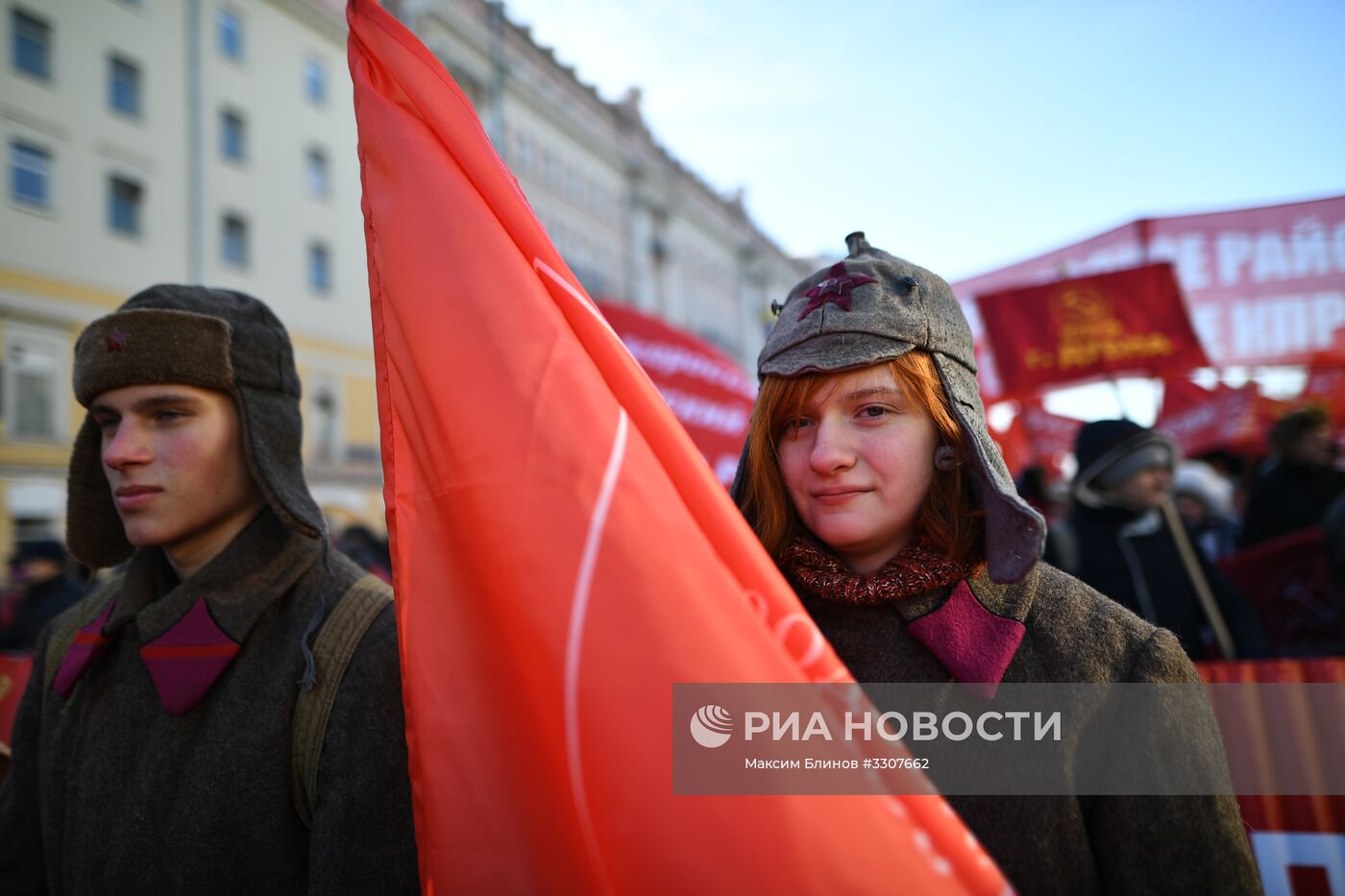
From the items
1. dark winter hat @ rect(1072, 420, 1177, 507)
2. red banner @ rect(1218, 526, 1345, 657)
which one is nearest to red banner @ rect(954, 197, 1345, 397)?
red banner @ rect(1218, 526, 1345, 657)

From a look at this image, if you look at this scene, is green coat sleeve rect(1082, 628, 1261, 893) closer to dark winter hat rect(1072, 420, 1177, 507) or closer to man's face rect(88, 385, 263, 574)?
man's face rect(88, 385, 263, 574)

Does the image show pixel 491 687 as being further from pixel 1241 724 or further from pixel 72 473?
pixel 1241 724

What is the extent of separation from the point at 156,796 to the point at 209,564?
0.47m

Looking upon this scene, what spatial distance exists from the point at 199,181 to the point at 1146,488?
20638 millimetres

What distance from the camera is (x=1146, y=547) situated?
3.60 meters

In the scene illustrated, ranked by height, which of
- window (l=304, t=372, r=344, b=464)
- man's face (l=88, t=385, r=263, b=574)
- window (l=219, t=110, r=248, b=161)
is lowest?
man's face (l=88, t=385, r=263, b=574)

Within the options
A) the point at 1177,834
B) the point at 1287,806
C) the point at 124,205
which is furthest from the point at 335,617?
the point at 124,205

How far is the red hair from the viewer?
59.1 inches

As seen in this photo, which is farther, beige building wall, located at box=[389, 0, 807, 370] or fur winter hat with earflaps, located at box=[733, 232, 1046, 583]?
beige building wall, located at box=[389, 0, 807, 370]

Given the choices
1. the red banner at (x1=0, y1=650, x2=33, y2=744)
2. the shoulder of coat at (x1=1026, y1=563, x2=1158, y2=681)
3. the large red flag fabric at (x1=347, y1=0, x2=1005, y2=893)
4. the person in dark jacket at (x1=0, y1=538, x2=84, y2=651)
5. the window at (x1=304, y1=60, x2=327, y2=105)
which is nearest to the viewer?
A: the large red flag fabric at (x1=347, y1=0, x2=1005, y2=893)

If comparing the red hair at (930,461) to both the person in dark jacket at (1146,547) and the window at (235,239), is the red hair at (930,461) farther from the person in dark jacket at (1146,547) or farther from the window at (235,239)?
the window at (235,239)

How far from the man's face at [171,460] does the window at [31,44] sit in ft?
59.1

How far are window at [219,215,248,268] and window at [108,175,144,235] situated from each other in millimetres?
2274

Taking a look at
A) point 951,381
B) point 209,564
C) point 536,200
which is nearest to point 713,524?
point 951,381
